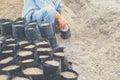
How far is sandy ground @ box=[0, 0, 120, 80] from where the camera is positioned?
458 centimetres

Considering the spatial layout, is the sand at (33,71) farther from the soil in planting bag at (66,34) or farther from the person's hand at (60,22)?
the soil in planting bag at (66,34)

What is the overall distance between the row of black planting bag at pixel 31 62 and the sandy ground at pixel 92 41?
0.61m

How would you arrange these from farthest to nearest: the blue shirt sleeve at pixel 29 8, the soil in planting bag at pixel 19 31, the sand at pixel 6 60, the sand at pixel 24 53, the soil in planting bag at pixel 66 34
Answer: the soil in planting bag at pixel 66 34
the blue shirt sleeve at pixel 29 8
the soil in planting bag at pixel 19 31
the sand at pixel 24 53
the sand at pixel 6 60

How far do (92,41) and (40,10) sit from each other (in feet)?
3.78

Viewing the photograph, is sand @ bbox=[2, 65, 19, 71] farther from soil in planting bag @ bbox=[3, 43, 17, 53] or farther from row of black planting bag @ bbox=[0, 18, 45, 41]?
row of black planting bag @ bbox=[0, 18, 45, 41]

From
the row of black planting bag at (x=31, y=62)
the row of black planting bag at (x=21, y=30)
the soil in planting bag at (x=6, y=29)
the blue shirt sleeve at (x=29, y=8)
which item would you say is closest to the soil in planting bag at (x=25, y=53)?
the row of black planting bag at (x=31, y=62)

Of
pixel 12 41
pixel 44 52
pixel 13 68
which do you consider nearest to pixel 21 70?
pixel 13 68

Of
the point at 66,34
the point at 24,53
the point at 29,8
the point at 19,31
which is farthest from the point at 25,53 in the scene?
the point at 66,34

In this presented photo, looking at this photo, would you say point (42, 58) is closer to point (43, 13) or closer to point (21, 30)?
point (21, 30)

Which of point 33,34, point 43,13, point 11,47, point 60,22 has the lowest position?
point 11,47

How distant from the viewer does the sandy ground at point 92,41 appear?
15.0 ft

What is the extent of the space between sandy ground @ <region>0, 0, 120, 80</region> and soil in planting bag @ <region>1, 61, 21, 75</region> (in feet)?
3.27

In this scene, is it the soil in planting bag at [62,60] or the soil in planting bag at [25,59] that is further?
the soil in planting bag at [62,60]

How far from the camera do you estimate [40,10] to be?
531cm
